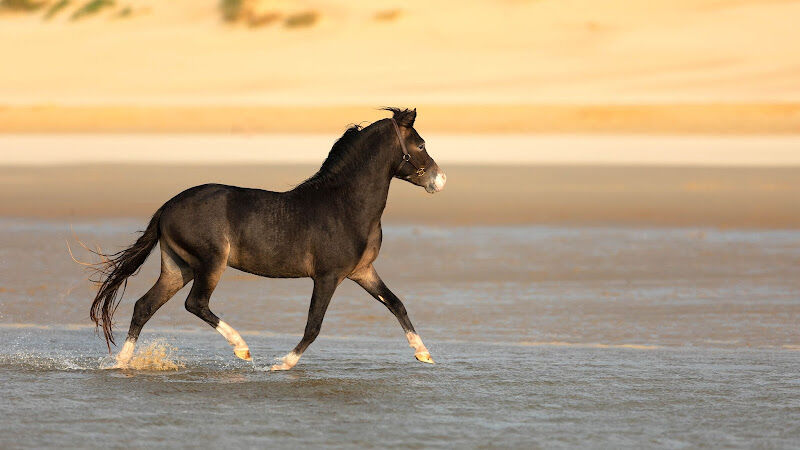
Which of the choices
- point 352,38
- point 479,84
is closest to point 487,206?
point 479,84

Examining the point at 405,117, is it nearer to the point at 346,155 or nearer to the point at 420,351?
the point at 346,155

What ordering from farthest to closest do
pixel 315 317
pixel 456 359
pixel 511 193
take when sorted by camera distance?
1. pixel 511 193
2. pixel 456 359
3. pixel 315 317

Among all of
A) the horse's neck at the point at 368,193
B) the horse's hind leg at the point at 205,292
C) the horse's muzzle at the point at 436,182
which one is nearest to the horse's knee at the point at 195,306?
the horse's hind leg at the point at 205,292

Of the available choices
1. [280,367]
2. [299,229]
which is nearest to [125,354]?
[280,367]

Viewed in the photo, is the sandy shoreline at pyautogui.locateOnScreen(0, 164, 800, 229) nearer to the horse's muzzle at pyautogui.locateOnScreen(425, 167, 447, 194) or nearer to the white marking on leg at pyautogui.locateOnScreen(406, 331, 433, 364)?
the horse's muzzle at pyautogui.locateOnScreen(425, 167, 447, 194)

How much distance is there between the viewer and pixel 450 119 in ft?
158

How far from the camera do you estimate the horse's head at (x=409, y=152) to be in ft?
32.3

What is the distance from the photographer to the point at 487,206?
2152cm

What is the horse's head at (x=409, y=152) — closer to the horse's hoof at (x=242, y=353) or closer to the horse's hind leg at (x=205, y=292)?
the horse's hind leg at (x=205, y=292)

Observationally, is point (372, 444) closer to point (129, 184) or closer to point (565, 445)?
point (565, 445)

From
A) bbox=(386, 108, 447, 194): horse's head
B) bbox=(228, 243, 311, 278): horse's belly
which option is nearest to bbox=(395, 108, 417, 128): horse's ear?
bbox=(386, 108, 447, 194): horse's head

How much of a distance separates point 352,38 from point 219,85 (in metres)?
9.71

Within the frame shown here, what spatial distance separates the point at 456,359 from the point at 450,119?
38594mm

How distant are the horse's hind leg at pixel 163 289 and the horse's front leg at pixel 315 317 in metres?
0.89
